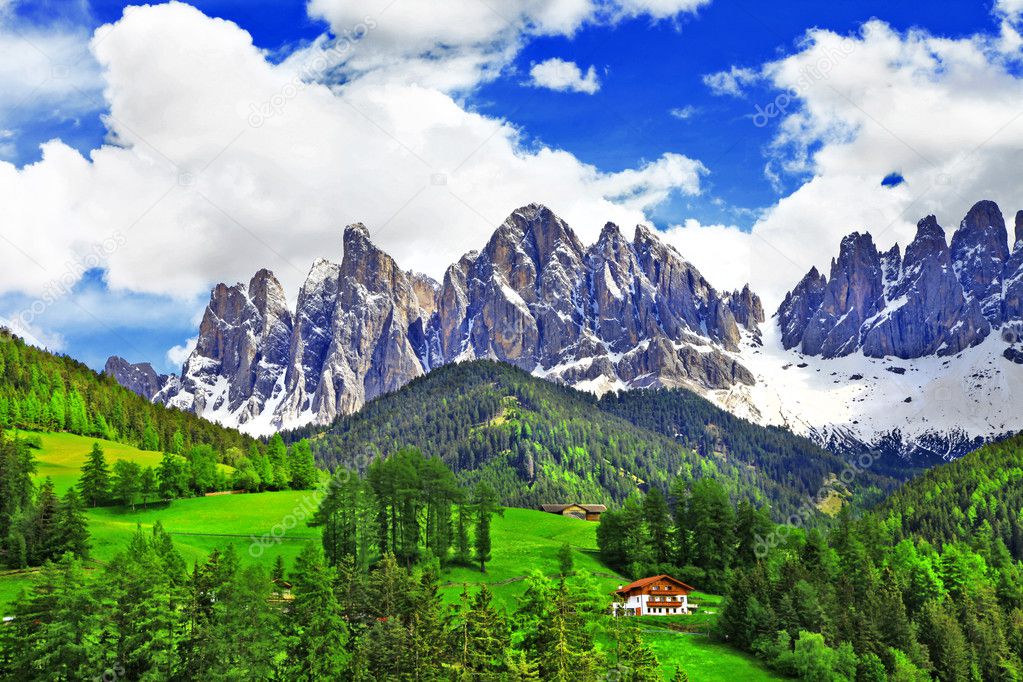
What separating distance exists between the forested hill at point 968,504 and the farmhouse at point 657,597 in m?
68.3

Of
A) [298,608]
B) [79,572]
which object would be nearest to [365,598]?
[298,608]

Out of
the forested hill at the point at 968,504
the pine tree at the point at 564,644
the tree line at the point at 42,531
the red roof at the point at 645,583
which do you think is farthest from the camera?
the forested hill at the point at 968,504

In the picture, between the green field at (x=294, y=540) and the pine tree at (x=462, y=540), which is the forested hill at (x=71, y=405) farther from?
the pine tree at (x=462, y=540)

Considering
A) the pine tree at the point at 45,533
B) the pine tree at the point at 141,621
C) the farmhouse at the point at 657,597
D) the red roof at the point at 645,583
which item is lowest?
the farmhouse at the point at 657,597

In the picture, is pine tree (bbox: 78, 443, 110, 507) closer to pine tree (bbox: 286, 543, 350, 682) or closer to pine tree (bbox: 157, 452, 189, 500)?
pine tree (bbox: 157, 452, 189, 500)

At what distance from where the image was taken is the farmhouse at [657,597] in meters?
107

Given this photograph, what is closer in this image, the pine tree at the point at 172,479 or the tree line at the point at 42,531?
the tree line at the point at 42,531

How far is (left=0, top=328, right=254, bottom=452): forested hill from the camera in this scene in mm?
169250

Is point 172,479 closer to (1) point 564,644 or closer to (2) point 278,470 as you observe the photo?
(2) point 278,470

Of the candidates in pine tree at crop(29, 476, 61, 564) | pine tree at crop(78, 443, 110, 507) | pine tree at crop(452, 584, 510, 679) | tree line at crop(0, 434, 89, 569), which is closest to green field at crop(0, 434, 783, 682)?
pine tree at crop(78, 443, 110, 507)

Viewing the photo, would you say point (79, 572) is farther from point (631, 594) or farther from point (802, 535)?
point (802, 535)

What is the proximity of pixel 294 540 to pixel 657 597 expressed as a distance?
45951mm

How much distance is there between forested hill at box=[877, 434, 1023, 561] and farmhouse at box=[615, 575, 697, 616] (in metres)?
68.3

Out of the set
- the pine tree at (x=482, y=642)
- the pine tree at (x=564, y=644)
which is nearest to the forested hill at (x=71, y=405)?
the pine tree at (x=482, y=642)
